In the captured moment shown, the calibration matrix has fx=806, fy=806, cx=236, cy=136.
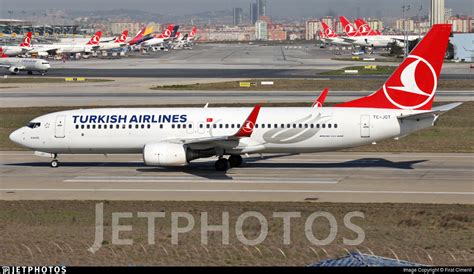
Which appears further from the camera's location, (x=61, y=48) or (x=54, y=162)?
(x=61, y=48)

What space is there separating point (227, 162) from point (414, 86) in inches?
398

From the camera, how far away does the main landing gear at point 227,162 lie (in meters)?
40.9

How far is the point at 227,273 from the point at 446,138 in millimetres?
36989

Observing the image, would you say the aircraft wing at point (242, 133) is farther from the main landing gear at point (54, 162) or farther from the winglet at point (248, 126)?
the main landing gear at point (54, 162)

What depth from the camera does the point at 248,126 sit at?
38.6m

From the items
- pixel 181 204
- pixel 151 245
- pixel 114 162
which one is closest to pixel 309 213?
pixel 181 204

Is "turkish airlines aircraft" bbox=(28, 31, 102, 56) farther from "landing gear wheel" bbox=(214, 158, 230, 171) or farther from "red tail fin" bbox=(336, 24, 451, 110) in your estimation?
"red tail fin" bbox=(336, 24, 451, 110)

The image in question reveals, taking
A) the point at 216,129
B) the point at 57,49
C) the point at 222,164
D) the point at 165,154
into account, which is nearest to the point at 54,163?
the point at 165,154

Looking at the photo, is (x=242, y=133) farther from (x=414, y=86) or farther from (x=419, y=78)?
(x=419, y=78)

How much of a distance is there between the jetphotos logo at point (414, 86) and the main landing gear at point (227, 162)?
8425 mm

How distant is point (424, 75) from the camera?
40156 mm

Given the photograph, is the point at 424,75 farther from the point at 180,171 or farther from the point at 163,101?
the point at 163,101

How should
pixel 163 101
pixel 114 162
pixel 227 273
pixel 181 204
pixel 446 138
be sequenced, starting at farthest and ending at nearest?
1. pixel 163 101
2. pixel 446 138
3. pixel 114 162
4. pixel 181 204
5. pixel 227 273

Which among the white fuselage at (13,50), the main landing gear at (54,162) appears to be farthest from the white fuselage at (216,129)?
the white fuselage at (13,50)
